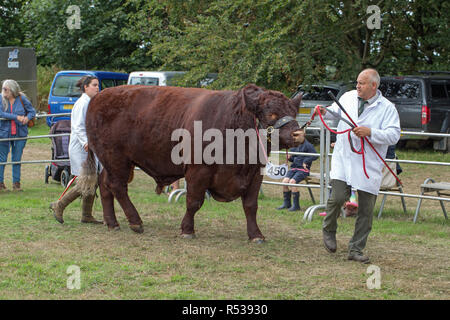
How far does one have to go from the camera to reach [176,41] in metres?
16.2

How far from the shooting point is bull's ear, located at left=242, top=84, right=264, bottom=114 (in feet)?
22.7

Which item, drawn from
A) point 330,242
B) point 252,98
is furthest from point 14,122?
point 330,242

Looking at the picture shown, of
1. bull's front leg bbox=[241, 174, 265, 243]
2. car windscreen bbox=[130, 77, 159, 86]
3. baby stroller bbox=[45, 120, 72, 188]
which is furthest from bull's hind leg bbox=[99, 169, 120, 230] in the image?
car windscreen bbox=[130, 77, 159, 86]

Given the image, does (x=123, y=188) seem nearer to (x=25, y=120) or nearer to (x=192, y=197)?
(x=192, y=197)

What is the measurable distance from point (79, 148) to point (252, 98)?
2.56 meters

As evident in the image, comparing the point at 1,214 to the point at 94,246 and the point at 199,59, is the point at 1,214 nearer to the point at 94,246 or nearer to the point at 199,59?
the point at 94,246

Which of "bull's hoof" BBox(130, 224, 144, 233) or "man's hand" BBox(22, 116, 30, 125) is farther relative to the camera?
"man's hand" BBox(22, 116, 30, 125)

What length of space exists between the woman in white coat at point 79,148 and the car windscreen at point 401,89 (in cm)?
1069

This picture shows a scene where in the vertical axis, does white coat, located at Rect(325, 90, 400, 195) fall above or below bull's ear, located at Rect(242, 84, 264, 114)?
below

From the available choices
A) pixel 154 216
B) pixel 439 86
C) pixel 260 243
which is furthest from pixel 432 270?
pixel 439 86

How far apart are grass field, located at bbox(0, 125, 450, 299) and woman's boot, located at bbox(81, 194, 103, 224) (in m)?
0.14

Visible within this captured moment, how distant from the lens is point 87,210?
8.28 m

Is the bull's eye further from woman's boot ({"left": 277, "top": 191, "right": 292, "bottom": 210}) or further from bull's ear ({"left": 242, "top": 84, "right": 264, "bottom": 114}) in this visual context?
woman's boot ({"left": 277, "top": 191, "right": 292, "bottom": 210})

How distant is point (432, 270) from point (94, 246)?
347 cm
